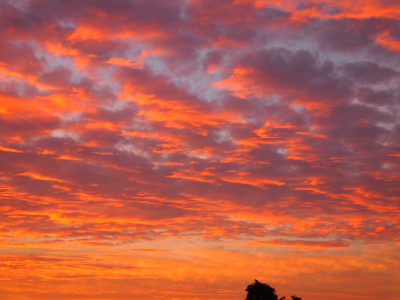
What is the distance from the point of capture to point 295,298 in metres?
133

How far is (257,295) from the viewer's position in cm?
Answer: 12988

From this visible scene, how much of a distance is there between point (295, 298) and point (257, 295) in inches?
333
